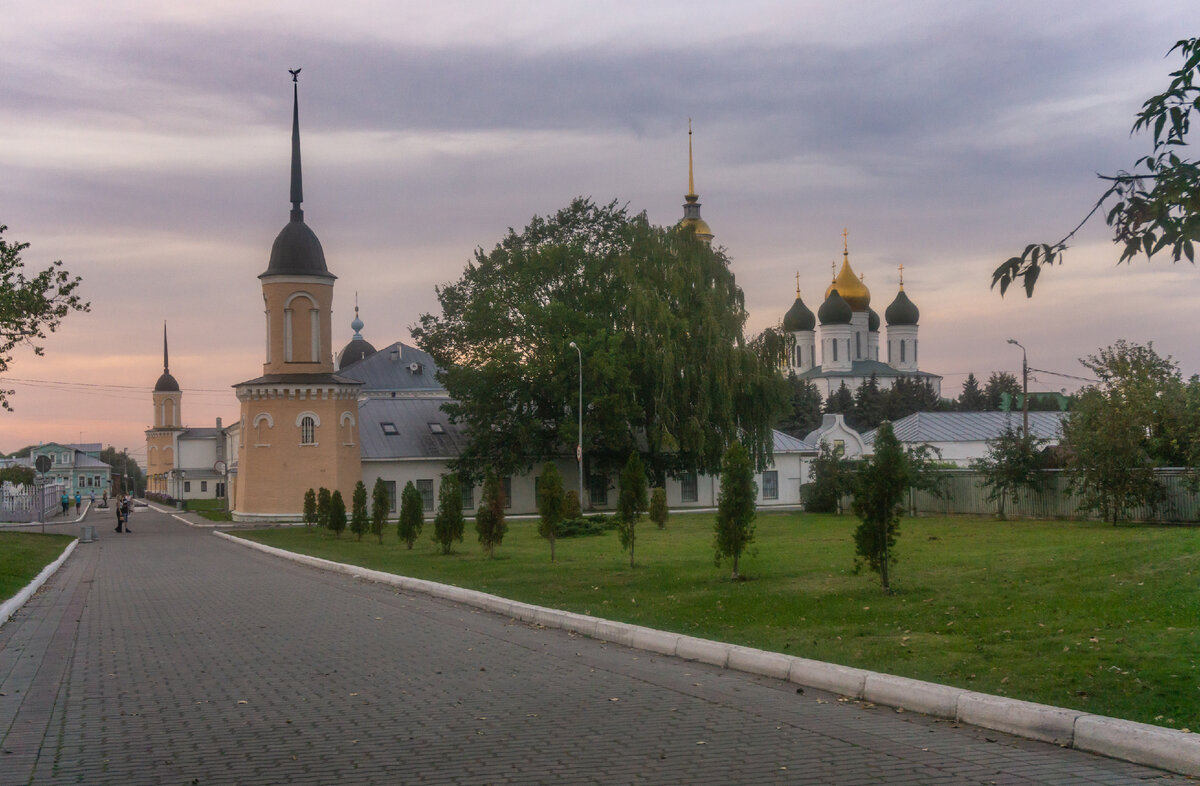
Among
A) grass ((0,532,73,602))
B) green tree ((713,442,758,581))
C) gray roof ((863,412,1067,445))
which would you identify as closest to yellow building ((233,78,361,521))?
grass ((0,532,73,602))

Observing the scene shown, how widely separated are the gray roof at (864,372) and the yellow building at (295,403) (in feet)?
273

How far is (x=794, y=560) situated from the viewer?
67.2ft

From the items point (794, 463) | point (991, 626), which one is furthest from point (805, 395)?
point (991, 626)

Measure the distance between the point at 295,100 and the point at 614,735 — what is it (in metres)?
50.7

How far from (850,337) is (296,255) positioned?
8854 cm

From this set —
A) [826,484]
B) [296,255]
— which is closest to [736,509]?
[826,484]

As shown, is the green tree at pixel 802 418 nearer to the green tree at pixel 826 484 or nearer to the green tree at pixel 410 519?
the green tree at pixel 826 484

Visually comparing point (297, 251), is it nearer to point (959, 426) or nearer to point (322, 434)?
point (322, 434)

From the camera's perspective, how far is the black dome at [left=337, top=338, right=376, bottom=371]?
282 feet

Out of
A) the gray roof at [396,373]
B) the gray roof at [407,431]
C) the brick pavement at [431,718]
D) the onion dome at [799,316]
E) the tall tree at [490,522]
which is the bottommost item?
the brick pavement at [431,718]

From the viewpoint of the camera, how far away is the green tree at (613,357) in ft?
150

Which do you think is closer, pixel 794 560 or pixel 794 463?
pixel 794 560

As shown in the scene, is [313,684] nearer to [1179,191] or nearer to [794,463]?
[1179,191]

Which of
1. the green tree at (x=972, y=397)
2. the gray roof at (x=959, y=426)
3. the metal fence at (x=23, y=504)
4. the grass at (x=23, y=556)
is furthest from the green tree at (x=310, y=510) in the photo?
the green tree at (x=972, y=397)
